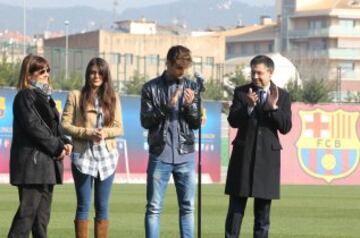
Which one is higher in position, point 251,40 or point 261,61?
point 261,61

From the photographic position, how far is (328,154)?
108 ft

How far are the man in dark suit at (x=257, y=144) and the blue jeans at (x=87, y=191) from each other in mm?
1252

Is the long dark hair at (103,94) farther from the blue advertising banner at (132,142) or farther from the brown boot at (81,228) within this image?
the blue advertising banner at (132,142)

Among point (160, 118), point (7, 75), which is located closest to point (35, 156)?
point (160, 118)

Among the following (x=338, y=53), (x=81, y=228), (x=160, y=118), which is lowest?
(x=81, y=228)

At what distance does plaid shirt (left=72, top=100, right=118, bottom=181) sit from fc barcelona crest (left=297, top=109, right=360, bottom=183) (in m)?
21.2

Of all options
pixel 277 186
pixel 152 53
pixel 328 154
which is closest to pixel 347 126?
pixel 328 154

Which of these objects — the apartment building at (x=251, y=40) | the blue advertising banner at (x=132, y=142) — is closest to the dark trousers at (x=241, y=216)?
the blue advertising banner at (x=132, y=142)

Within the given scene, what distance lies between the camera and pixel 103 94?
12.1 meters

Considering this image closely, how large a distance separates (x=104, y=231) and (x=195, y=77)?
1.86m

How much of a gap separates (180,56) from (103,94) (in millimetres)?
1062

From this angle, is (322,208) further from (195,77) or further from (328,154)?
(328,154)

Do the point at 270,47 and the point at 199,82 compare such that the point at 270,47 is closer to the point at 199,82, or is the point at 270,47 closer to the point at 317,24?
the point at 317,24

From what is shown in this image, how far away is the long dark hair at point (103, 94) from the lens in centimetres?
1196
